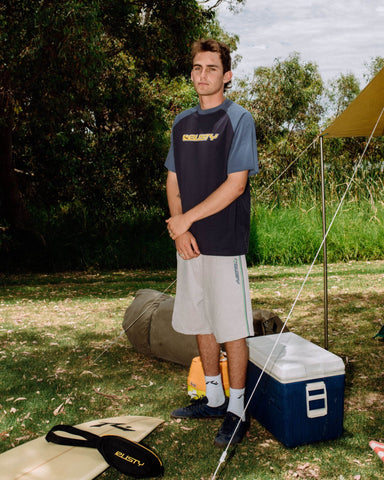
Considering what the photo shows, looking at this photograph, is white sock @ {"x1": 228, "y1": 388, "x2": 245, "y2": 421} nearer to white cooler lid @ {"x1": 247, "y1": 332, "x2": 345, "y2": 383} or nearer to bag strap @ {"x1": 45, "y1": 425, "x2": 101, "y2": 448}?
white cooler lid @ {"x1": 247, "y1": 332, "x2": 345, "y2": 383}

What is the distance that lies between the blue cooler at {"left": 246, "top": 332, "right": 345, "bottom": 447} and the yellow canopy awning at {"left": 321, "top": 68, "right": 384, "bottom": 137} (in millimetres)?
1848

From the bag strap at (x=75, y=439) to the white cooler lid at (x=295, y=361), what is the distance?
32.1 inches

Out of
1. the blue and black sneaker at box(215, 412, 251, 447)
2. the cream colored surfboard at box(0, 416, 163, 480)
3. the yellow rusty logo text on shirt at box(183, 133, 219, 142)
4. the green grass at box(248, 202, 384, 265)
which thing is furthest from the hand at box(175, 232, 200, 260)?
the green grass at box(248, 202, 384, 265)

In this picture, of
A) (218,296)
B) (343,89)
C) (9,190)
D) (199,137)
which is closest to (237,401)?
(218,296)

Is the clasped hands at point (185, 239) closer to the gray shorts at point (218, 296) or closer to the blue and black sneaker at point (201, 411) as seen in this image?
the gray shorts at point (218, 296)

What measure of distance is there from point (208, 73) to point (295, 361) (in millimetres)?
1343

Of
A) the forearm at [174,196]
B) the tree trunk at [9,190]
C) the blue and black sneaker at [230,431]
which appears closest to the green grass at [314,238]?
the tree trunk at [9,190]

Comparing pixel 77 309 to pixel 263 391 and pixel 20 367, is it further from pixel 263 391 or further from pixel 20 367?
pixel 263 391

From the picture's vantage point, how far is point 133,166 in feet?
31.6

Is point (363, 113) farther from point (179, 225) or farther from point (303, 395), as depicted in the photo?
point (303, 395)

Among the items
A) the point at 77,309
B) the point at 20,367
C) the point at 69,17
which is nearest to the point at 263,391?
the point at 20,367

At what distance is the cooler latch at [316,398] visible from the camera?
2182 millimetres

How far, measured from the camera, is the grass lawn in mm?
2148

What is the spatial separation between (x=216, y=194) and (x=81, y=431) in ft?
3.93
